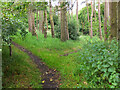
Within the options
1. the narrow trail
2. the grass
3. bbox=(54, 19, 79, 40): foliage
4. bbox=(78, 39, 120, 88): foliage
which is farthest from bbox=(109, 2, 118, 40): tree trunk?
bbox=(54, 19, 79, 40): foliage

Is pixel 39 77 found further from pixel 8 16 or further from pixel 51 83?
pixel 8 16

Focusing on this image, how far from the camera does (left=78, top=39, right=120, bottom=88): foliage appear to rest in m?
3.73

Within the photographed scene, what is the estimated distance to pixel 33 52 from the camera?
30.4 feet

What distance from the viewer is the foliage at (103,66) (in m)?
3.73

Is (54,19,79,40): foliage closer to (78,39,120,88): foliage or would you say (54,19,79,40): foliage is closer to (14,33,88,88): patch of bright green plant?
(14,33,88,88): patch of bright green plant

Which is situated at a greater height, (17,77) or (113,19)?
(113,19)

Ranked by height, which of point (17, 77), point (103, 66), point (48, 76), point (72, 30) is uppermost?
point (72, 30)

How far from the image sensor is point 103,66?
3.83 metres

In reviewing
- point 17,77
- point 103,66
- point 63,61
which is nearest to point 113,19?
point 103,66

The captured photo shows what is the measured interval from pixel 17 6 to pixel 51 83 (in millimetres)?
4235

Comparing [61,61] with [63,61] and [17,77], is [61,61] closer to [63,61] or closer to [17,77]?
[63,61]

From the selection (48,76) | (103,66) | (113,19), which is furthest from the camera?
(48,76)

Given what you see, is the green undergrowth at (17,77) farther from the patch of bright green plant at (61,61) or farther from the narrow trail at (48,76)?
the patch of bright green plant at (61,61)

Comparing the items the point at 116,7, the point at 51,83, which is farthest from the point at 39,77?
the point at 116,7
